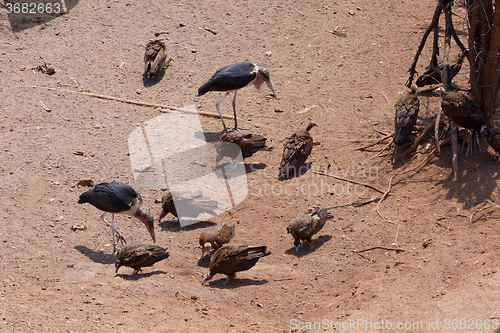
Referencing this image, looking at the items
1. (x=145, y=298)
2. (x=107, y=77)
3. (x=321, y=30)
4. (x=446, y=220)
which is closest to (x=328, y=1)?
(x=321, y=30)

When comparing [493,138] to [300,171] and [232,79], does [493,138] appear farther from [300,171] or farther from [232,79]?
[232,79]

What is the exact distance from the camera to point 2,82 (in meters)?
9.80

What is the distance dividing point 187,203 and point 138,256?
5.01ft

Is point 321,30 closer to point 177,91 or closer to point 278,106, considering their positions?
point 278,106

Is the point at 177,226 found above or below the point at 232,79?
below

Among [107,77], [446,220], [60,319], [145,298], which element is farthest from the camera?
[107,77]

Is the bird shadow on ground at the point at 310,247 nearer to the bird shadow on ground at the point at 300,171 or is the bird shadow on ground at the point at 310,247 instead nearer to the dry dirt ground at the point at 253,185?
the dry dirt ground at the point at 253,185

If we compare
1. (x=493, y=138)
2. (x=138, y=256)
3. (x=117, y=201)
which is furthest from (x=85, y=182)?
(x=493, y=138)

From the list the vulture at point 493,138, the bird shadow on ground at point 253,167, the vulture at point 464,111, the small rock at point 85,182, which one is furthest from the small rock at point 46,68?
the vulture at point 493,138

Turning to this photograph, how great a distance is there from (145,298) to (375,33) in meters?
9.06

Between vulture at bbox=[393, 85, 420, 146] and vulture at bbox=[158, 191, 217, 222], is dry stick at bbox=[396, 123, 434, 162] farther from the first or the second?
vulture at bbox=[158, 191, 217, 222]

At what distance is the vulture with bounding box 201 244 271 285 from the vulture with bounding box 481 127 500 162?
372cm

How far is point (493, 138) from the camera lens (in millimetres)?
6570

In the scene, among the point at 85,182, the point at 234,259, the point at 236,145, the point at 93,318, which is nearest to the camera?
the point at 93,318
